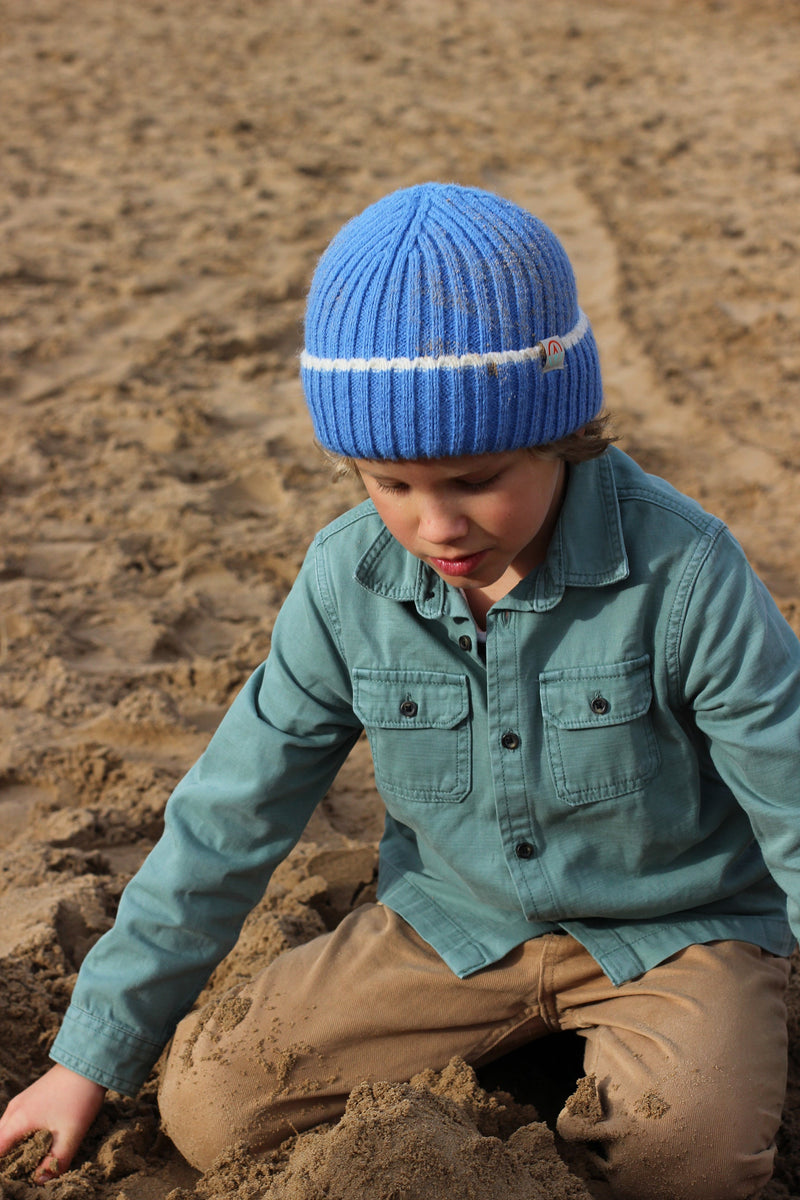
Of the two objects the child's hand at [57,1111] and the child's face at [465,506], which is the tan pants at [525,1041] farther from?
the child's face at [465,506]

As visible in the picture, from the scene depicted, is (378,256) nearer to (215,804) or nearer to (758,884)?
(215,804)

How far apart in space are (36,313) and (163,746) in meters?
2.65

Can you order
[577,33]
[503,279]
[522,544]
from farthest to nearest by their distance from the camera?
1. [577,33]
2. [522,544]
3. [503,279]

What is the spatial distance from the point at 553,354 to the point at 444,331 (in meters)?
0.14

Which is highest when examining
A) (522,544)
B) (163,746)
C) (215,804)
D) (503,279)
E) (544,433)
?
(503,279)

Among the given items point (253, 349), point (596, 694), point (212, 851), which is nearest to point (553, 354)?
point (596, 694)

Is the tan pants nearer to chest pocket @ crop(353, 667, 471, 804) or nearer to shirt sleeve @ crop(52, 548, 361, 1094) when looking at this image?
shirt sleeve @ crop(52, 548, 361, 1094)

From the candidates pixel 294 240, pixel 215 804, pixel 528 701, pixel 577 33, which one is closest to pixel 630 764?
pixel 528 701

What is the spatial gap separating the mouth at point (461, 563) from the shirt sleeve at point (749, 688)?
0.27 m

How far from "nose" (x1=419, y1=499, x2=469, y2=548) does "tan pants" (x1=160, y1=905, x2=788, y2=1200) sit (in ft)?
2.15

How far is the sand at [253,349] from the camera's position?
6.59ft

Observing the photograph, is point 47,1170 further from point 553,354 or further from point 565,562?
point 553,354

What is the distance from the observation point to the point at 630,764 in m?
1.66

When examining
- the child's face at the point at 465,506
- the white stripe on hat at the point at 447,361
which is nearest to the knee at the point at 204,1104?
the child's face at the point at 465,506
